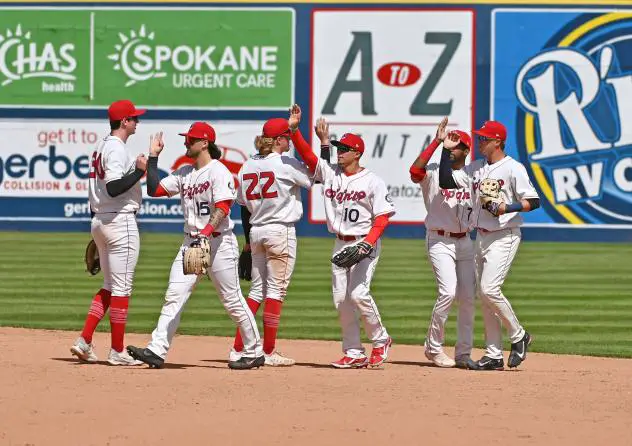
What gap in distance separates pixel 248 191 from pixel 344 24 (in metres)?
11.9

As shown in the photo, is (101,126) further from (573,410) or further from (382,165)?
(573,410)

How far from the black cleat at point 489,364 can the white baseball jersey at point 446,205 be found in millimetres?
919

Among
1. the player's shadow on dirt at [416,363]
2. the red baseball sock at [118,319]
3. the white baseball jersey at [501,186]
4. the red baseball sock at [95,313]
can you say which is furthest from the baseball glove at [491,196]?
the red baseball sock at [95,313]

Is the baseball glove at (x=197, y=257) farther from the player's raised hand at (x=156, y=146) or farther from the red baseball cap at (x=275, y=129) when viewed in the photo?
the red baseball cap at (x=275, y=129)

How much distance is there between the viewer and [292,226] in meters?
8.91

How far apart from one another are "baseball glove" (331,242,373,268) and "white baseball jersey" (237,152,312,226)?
53 centimetres

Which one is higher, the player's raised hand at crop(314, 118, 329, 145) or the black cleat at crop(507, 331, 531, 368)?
the player's raised hand at crop(314, 118, 329, 145)

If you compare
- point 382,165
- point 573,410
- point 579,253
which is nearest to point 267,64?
point 382,165

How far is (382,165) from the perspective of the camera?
20.0 m

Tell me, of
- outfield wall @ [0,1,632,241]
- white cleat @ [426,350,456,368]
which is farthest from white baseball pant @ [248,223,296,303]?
outfield wall @ [0,1,632,241]

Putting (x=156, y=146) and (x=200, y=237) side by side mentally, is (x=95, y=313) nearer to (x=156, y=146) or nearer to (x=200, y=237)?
(x=200, y=237)

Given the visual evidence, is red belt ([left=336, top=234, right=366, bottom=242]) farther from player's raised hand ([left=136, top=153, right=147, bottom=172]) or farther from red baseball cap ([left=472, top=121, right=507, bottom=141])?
player's raised hand ([left=136, top=153, right=147, bottom=172])

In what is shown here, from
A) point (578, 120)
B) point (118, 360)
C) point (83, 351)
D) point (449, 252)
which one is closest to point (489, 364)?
point (449, 252)

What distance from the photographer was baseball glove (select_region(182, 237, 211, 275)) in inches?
318
